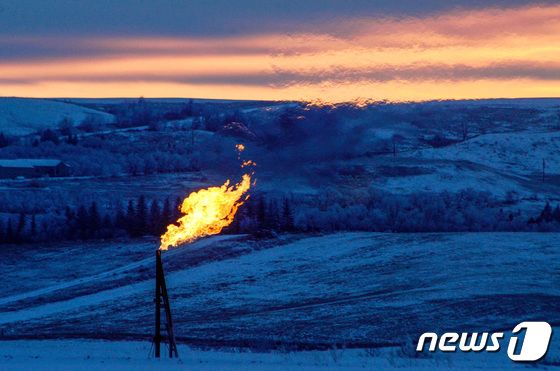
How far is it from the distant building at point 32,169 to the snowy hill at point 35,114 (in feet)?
98.5

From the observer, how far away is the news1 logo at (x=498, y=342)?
2483cm

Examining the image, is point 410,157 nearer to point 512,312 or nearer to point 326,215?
point 326,215

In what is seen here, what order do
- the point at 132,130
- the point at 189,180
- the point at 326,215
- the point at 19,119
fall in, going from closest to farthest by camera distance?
the point at 326,215 → the point at 189,180 → the point at 132,130 → the point at 19,119

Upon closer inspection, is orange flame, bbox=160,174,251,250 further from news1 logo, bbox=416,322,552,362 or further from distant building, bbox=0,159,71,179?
distant building, bbox=0,159,71,179

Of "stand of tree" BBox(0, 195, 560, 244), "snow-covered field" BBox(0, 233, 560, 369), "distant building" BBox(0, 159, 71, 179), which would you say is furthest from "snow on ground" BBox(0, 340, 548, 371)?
"distant building" BBox(0, 159, 71, 179)

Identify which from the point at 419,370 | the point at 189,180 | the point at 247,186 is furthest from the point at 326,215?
the point at 419,370

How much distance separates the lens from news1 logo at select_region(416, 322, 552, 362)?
24.8m

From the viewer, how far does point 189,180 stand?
2842 inches

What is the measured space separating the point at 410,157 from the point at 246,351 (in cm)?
4147

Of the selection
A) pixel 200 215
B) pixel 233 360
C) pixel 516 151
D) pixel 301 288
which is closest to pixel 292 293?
pixel 301 288

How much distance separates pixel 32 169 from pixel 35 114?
47.8 m

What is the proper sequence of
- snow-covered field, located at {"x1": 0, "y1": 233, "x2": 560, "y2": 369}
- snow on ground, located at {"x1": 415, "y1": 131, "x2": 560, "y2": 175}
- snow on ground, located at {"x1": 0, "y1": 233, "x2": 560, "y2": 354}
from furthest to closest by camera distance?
snow on ground, located at {"x1": 415, "y1": 131, "x2": 560, "y2": 175}, snow on ground, located at {"x1": 0, "y1": 233, "x2": 560, "y2": 354}, snow-covered field, located at {"x1": 0, "y1": 233, "x2": 560, "y2": 369}

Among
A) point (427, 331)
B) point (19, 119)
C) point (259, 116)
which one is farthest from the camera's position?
point (19, 119)

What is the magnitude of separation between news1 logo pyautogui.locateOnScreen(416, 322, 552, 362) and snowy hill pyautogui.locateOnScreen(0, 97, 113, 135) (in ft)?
316
